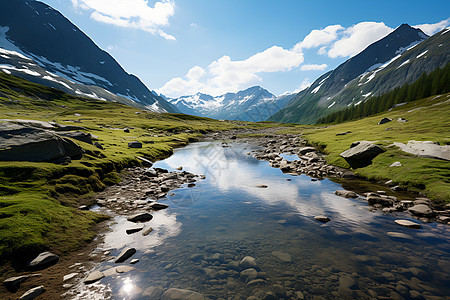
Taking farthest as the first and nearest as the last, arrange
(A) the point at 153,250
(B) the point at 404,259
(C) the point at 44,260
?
1. (A) the point at 153,250
2. (B) the point at 404,259
3. (C) the point at 44,260

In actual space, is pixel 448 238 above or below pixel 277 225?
above

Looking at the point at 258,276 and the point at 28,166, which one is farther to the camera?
the point at 28,166

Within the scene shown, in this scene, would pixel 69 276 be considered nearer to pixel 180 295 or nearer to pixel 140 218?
pixel 180 295

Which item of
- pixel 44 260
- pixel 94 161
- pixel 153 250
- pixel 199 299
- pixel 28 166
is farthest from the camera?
pixel 94 161

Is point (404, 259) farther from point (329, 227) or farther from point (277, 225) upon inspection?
point (277, 225)

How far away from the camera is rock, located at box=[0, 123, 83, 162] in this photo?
1623cm

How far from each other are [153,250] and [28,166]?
13.4 metres

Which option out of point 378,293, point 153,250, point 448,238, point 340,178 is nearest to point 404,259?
point 378,293

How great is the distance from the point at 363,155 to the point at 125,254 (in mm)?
30966

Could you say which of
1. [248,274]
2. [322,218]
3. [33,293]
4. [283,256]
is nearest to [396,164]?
[322,218]

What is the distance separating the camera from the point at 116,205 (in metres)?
16.5

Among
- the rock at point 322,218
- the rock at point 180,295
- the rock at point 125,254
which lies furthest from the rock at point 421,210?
the rock at point 125,254

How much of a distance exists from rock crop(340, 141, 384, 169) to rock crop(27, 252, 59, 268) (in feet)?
107

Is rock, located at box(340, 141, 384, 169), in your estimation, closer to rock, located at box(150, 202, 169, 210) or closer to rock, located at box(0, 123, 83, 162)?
rock, located at box(150, 202, 169, 210)
